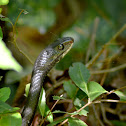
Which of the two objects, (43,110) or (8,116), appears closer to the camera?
(8,116)

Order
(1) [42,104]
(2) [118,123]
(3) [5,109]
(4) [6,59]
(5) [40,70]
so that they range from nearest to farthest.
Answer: (3) [5,109]
(1) [42,104]
(5) [40,70]
(4) [6,59]
(2) [118,123]

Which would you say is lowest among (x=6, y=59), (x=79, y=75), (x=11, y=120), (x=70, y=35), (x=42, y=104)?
(x=11, y=120)

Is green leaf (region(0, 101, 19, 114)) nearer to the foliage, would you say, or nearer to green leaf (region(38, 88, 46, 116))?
the foliage

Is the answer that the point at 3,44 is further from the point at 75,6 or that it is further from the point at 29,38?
the point at 75,6

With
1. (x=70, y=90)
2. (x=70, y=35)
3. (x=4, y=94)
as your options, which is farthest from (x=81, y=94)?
(x=70, y=35)

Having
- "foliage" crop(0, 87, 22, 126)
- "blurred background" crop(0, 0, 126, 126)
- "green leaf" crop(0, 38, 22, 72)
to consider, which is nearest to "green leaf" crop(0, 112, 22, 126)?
"foliage" crop(0, 87, 22, 126)

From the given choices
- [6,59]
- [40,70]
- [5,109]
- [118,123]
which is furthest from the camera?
[118,123]

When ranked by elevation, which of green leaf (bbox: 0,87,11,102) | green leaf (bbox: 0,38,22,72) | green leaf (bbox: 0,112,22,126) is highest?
green leaf (bbox: 0,38,22,72)

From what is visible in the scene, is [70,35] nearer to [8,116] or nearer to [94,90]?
[94,90]
